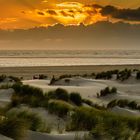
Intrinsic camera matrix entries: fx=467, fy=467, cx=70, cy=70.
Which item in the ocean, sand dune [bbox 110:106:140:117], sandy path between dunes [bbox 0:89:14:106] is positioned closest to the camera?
sand dune [bbox 110:106:140:117]

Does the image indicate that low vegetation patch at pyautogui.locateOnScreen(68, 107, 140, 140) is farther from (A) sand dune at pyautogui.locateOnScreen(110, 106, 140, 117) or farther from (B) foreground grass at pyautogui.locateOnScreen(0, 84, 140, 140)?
(A) sand dune at pyautogui.locateOnScreen(110, 106, 140, 117)

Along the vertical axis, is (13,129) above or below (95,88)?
above

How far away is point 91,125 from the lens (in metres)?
9.04

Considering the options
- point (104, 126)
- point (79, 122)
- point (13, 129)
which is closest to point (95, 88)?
point (79, 122)

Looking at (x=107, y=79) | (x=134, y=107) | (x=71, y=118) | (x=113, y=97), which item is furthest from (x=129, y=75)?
(x=71, y=118)

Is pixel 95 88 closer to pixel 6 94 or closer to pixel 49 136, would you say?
pixel 6 94

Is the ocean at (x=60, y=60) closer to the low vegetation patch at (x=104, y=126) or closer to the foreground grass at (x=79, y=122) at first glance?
the foreground grass at (x=79, y=122)

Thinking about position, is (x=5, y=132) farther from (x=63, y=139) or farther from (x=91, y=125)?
(x=91, y=125)


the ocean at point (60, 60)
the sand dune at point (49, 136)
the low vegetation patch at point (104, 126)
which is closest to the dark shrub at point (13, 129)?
the sand dune at point (49, 136)

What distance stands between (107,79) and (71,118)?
17.5 meters

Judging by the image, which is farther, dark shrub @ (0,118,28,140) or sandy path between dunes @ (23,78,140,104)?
sandy path between dunes @ (23,78,140,104)

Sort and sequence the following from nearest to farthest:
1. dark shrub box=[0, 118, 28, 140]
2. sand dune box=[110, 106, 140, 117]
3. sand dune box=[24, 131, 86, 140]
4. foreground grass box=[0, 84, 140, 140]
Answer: dark shrub box=[0, 118, 28, 140]
foreground grass box=[0, 84, 140, 140]
sand dune box=[24, 131, 86, 140]
sand dune box=[110, 106, 140, 117]

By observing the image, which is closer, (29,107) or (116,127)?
(116,127)

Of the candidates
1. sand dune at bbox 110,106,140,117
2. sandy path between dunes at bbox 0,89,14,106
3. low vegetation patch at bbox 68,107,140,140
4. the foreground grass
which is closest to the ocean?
sandy path between dunes at bbox 0,89,14,106
